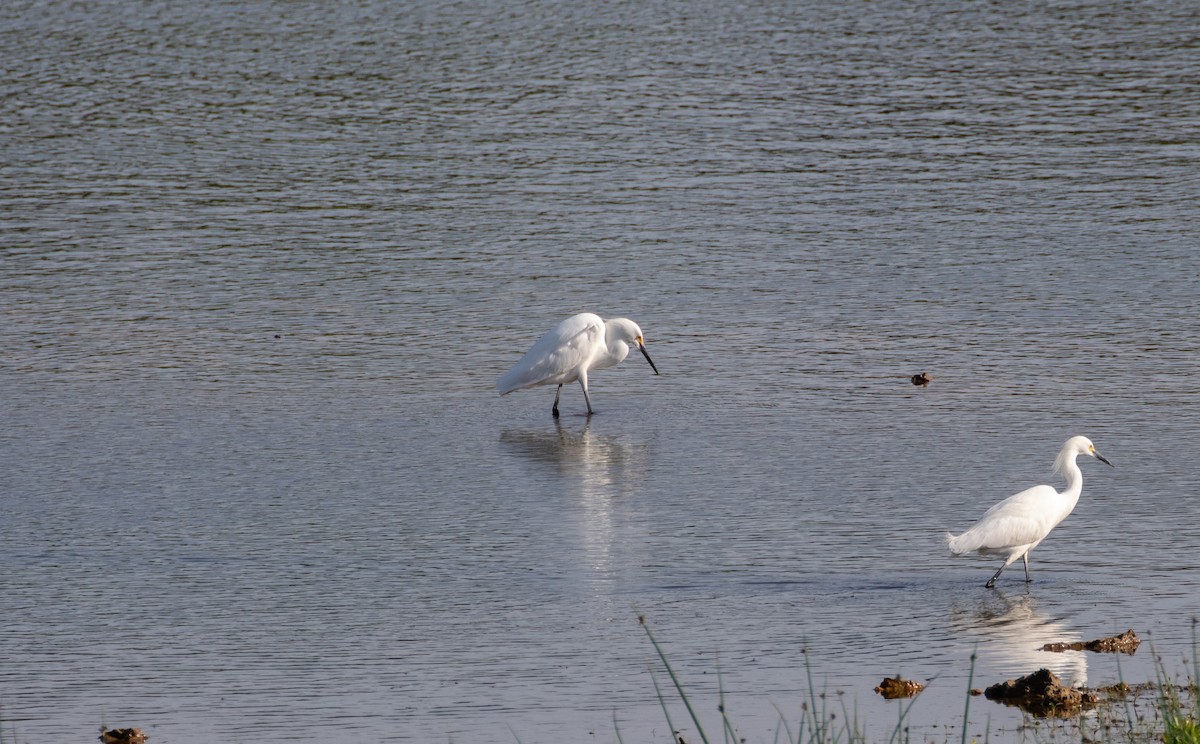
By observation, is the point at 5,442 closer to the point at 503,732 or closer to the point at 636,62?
the point at 503,732

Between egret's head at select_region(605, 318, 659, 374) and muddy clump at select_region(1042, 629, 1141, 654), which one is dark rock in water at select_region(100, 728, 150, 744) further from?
egret's head at select_region(605, 318, 659, 374)

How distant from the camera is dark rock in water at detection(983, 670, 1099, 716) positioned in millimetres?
7535

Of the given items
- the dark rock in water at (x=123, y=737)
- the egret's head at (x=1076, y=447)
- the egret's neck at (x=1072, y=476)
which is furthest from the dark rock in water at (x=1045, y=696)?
the dark rock in water at (x=123, y=737)

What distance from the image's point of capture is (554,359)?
13.8 m

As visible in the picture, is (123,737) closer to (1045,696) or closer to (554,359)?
(1045,696)

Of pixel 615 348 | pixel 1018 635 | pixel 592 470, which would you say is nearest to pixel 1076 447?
pixel 1018 635

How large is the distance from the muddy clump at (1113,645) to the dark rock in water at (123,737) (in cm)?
405

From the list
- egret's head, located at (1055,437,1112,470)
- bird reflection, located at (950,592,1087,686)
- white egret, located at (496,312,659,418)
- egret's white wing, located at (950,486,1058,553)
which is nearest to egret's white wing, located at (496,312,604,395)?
white egret, located at (496,312,659,418)

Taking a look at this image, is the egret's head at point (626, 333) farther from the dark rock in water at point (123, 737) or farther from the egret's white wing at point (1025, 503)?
the dark rock in water at point (123, 737)

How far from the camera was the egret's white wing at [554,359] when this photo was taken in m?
13.8

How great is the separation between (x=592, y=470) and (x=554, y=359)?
168 centimetres

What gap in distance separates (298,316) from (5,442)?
3882mm

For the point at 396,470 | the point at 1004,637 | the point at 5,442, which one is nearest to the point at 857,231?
the point at 396,470

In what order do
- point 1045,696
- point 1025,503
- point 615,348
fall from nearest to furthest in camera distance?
point 1045,696, point 1025,503, point 615,348
